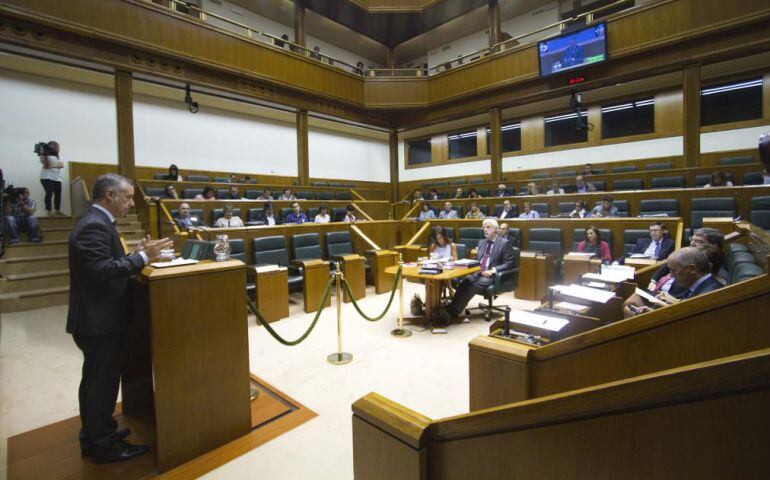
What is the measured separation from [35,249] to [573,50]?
10.7 metres

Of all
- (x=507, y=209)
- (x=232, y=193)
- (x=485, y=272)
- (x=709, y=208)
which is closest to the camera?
(x=485, y=272)

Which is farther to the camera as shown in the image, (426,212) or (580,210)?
(426,212)

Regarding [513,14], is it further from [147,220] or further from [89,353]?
[89,353]

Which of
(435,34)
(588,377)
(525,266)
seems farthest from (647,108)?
(588,377)

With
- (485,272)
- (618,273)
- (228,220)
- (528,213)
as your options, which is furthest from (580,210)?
(228,220)

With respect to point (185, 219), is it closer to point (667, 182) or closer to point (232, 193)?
point (232, 193)

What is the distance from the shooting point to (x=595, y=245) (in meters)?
4.96

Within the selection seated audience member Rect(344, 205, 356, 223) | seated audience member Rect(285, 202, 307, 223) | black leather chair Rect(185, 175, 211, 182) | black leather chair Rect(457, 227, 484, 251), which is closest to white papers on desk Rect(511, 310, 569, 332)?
black leather chair Rect(457, 227, 484, 251)

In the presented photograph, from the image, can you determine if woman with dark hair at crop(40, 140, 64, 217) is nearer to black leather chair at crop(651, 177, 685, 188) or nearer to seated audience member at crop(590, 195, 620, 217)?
seated audience member at crop(590, 195, 620, 217)

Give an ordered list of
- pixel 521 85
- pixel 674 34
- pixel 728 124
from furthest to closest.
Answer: pixel 521 85 → pixel 728 124 → pixel 674 34

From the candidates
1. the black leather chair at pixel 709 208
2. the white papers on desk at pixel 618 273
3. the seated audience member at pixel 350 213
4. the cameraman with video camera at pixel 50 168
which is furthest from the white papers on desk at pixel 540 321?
the cameraman with video camera at pixel 50 168

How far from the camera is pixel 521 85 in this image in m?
9.39

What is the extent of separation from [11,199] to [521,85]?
10.4 m

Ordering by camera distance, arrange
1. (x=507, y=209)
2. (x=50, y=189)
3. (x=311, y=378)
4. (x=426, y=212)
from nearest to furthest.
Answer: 1. (x=311, y=378)
2. (x=50, y=189)
3. (x=507, y=209)
4. (x=426, y=212)
